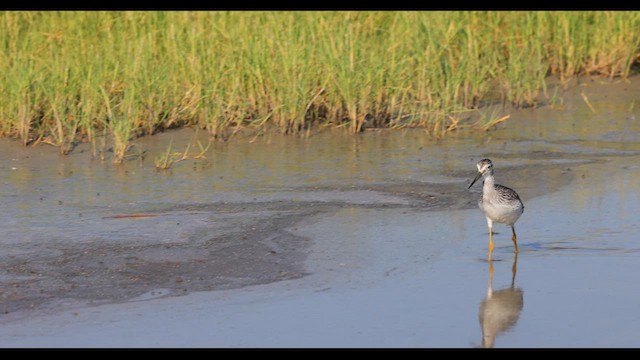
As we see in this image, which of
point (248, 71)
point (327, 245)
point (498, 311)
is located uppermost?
point (248, 71)

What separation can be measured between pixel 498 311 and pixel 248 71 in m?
4.85

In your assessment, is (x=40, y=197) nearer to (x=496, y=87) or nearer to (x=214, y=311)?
(x=214, y=311)

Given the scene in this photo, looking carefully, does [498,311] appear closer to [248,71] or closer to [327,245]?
[327,245]

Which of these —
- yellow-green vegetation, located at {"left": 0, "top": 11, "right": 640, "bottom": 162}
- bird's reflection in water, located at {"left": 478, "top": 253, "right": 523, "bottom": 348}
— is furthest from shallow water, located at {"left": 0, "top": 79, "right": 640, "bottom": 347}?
yellow-green vegetation, located at {"left": 0, "top": 11, "right": 640, "bottom": 162}

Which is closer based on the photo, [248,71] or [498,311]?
[498,311]

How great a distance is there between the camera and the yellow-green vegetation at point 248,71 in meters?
10.0

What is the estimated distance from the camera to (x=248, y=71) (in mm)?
10453

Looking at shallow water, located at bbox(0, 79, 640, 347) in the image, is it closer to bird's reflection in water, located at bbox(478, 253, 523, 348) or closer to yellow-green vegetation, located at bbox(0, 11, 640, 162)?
bird's reflection in water, located at bbox(478, 253, 523, 348)

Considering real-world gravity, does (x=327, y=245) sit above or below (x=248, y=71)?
below

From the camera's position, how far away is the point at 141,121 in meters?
10.2

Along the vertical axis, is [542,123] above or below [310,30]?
below

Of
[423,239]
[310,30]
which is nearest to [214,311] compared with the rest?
[423,239]

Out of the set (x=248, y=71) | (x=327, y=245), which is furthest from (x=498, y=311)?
(x=248, y=71)

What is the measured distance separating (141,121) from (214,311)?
4.46 metres
